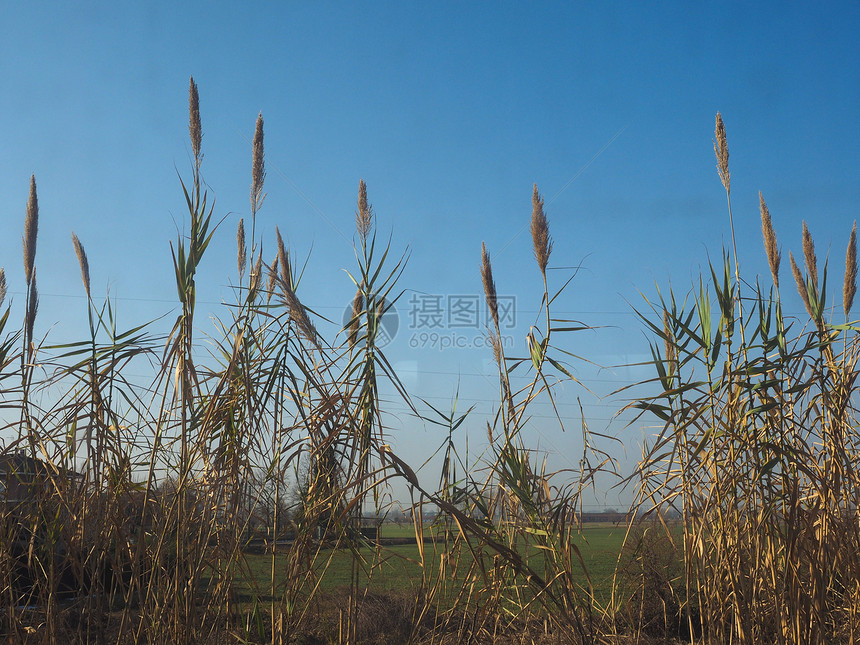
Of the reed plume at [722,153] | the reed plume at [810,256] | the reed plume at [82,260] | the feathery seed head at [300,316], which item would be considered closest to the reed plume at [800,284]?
the reed plume at [810,256]

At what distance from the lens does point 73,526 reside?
2.53 metres

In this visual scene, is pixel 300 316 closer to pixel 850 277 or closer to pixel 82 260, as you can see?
pixel 82 260

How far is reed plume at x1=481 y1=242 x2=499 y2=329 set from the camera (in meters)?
3.06

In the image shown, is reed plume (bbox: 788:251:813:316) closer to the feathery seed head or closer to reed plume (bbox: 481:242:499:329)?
reed plume (bbox: 481:242:499:329)

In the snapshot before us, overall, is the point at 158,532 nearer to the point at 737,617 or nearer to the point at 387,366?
Result: the point at 387,366

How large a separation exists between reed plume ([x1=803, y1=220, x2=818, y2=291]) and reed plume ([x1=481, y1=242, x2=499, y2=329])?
173 centimetres

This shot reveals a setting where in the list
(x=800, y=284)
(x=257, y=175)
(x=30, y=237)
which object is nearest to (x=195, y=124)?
(x=257, y=175)

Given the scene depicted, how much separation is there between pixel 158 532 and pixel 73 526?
1.34 ft

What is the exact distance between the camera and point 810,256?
3.53 m

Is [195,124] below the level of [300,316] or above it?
above

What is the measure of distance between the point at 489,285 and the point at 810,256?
192 cm

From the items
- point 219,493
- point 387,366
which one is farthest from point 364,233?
point 219,493

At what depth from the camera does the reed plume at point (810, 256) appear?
3.40 metres

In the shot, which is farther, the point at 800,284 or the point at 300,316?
the point at 800,284
